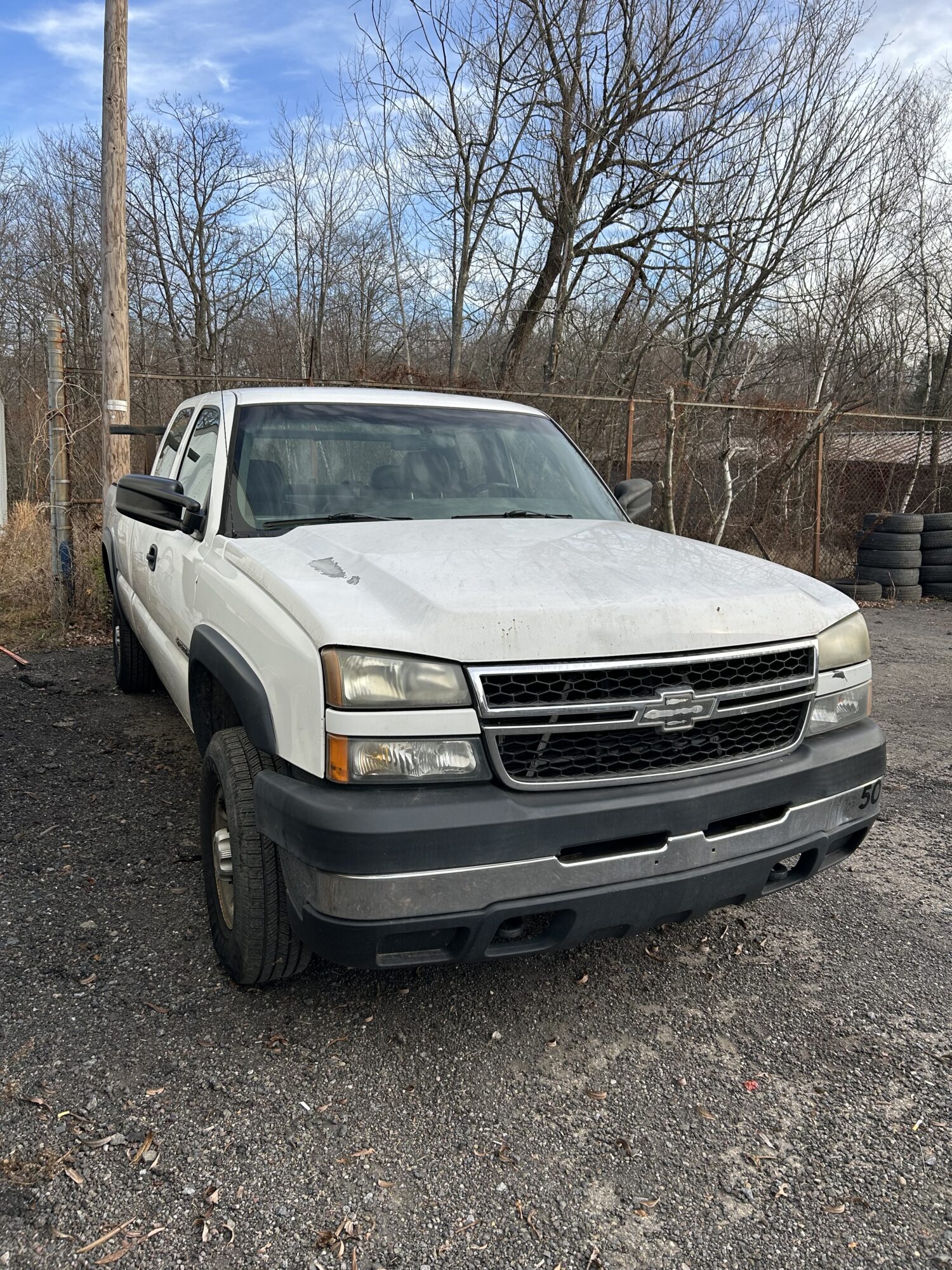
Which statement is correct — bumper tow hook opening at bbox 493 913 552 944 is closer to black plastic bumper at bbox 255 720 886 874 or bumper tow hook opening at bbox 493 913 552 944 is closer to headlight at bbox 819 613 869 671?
black plastic bumper at bbox 255 720 886 874

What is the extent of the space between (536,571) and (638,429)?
1096 centimetres

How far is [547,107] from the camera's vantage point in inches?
589

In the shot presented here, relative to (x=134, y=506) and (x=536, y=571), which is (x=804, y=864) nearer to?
(x=536, y=571)

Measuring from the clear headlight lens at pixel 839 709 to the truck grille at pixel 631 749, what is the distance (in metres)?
0.14

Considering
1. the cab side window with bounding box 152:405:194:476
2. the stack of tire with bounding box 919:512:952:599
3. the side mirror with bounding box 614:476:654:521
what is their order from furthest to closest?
the stack of tire with bounding box 919:512:952:599 < the cab side window with bounding box 152:405:194:476 < the side mirror with bounding box 614:476:654:521

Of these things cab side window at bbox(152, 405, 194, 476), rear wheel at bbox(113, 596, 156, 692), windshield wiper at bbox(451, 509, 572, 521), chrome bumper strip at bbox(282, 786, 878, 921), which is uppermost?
cab side window at bbox(152, 405, 194, 476)

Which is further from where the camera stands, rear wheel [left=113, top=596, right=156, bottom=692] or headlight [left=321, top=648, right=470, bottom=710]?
rear wheel [left=113, top=596, right=156, bottom=692]

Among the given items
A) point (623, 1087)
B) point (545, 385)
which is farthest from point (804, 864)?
point (545, 385)

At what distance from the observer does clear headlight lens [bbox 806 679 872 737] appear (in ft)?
8.65

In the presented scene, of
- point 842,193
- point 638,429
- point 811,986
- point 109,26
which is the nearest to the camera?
point 811,986

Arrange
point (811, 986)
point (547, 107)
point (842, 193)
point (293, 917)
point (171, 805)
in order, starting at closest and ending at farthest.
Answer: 1. point (293, 917)
2. point (811, 986)
3. point (171, 805)
4. point (842, 193)
5. point (547, 107)

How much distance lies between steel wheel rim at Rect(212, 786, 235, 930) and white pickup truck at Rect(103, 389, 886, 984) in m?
0.01

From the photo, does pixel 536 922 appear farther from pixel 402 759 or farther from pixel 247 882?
pixel 247 882

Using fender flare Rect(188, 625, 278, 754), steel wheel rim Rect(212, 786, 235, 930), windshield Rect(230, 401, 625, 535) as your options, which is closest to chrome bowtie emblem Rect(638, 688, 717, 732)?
fender flare Rect(188, 625, 278, 754)
